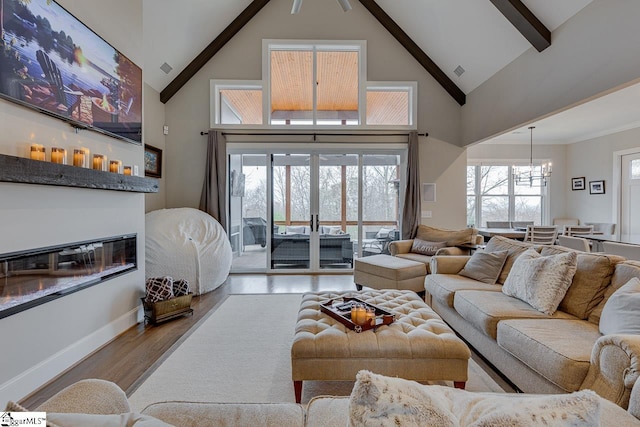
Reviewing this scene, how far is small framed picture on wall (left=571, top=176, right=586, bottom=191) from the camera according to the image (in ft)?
24.0

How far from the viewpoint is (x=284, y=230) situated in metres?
5.64

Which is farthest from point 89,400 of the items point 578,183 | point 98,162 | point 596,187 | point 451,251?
point 578,183

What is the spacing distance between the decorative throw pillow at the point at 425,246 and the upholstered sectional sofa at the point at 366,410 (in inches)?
141

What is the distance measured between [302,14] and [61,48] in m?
4.09

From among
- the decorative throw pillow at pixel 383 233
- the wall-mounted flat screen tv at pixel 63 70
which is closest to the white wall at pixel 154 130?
the wall-mounted flat screen tv at pixel 63 70

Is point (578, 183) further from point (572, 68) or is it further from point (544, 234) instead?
point (572, 68)

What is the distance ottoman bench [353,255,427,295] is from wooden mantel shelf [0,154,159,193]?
297 cm

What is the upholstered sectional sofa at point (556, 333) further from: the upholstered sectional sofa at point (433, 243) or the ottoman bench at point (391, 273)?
the upholstered sectional sofa at point (433, 243)

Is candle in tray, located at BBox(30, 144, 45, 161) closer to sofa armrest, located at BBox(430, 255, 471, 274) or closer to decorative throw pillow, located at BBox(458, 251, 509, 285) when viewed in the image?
sofa armrest, located at BBox(430, 255, 471, 274)

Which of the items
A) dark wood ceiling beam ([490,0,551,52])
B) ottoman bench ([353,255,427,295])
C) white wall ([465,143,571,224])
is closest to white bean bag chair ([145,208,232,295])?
ottoman bench ([353,255,427,295])

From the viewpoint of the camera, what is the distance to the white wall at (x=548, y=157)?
766 cm

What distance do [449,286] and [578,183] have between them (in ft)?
22.2

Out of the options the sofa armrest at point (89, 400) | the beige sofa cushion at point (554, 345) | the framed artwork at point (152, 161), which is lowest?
the beige sofa cushion at point (554, 345)

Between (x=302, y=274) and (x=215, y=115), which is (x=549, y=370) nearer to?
(x=302, y=274)
